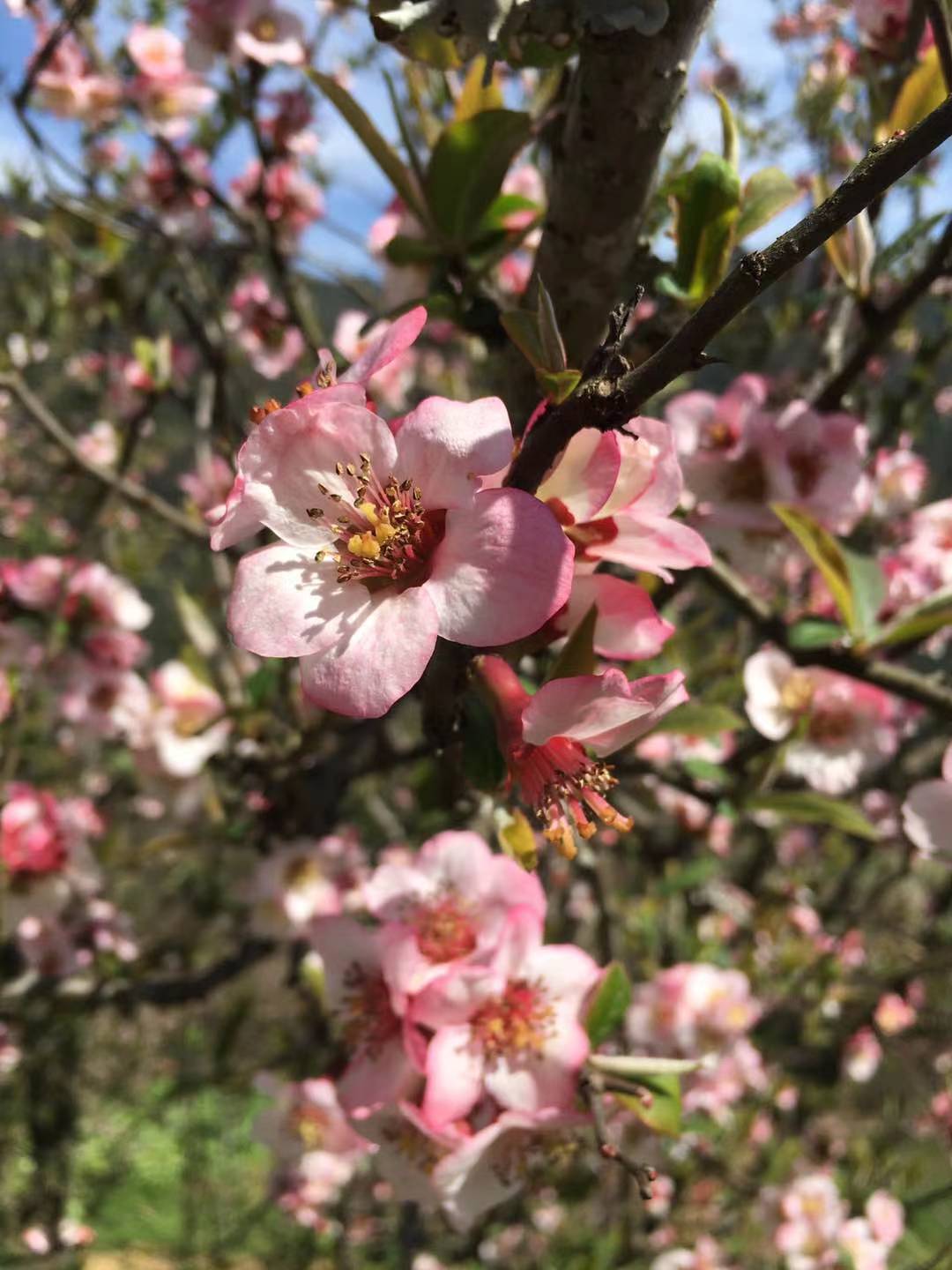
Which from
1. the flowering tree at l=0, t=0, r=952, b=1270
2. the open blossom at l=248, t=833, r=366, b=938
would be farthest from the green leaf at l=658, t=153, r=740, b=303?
the open blossom at l=248, t=833, r=366, b=938

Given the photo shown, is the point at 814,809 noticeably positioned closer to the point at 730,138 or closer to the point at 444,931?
the point at 444,931

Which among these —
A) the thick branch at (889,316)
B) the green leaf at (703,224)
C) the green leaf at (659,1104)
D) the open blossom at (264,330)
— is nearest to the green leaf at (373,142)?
the green leaf at (703,224)

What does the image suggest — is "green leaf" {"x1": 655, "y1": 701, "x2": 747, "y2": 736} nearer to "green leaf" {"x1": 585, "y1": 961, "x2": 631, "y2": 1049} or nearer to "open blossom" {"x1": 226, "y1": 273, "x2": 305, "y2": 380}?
"green leaf" {"x1": 585, "y1": 961, "x2": 631, "y2": 1049}

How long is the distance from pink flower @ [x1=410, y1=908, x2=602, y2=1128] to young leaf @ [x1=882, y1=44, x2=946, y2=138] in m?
0.68

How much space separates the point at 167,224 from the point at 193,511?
1.03 meters

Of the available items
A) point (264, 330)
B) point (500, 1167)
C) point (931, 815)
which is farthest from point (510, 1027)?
point (264, 330)

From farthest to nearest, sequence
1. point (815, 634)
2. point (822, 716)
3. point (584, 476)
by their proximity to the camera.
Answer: point (822, 716) → point (815, 634) → point (584, 476)

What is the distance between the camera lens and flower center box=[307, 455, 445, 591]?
0.44m

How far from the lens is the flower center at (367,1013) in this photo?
0.65 m

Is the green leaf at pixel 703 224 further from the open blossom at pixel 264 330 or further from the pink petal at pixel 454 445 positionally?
the open blossom at pixel 264 330

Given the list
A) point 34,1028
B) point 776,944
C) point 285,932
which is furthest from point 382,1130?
point 776,944

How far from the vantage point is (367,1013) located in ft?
2.24

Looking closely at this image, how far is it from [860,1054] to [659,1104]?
5.73ft

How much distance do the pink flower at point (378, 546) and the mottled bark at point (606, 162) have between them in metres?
0.25
